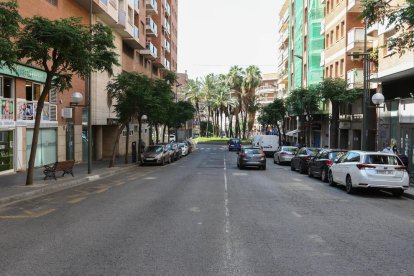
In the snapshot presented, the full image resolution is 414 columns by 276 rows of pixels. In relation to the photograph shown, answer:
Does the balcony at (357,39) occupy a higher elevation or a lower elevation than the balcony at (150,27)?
lower

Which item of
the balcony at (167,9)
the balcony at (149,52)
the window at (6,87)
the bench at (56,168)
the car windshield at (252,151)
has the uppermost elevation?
the balcony at (167,9)

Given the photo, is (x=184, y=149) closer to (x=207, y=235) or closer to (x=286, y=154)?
(x=286, y=154)

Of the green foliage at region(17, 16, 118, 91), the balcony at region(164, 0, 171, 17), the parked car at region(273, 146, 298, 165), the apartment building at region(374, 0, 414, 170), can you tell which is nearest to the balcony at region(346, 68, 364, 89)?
the apartment building at region(374, 0, 414, 170)

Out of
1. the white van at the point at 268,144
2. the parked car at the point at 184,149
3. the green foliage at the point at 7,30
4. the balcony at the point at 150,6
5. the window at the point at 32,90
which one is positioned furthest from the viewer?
the balcony at the point at 150,6

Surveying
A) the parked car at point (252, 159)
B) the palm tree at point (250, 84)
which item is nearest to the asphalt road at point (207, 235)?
the parked car at point (252, 159)

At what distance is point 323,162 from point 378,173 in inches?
240

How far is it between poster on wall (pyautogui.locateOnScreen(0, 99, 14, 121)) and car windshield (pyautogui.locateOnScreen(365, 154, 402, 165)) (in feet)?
53.4

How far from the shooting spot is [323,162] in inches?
850

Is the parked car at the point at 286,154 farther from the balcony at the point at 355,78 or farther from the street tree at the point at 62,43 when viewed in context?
the street tree at the point at 62,43

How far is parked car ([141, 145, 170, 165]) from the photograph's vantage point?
33.0m

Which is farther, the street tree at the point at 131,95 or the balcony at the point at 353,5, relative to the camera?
the balcony at the point at 353,5

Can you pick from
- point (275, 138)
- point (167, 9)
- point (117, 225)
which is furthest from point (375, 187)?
point (167, 9)

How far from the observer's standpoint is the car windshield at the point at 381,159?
15734mm

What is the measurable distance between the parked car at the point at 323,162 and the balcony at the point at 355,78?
13.0m
